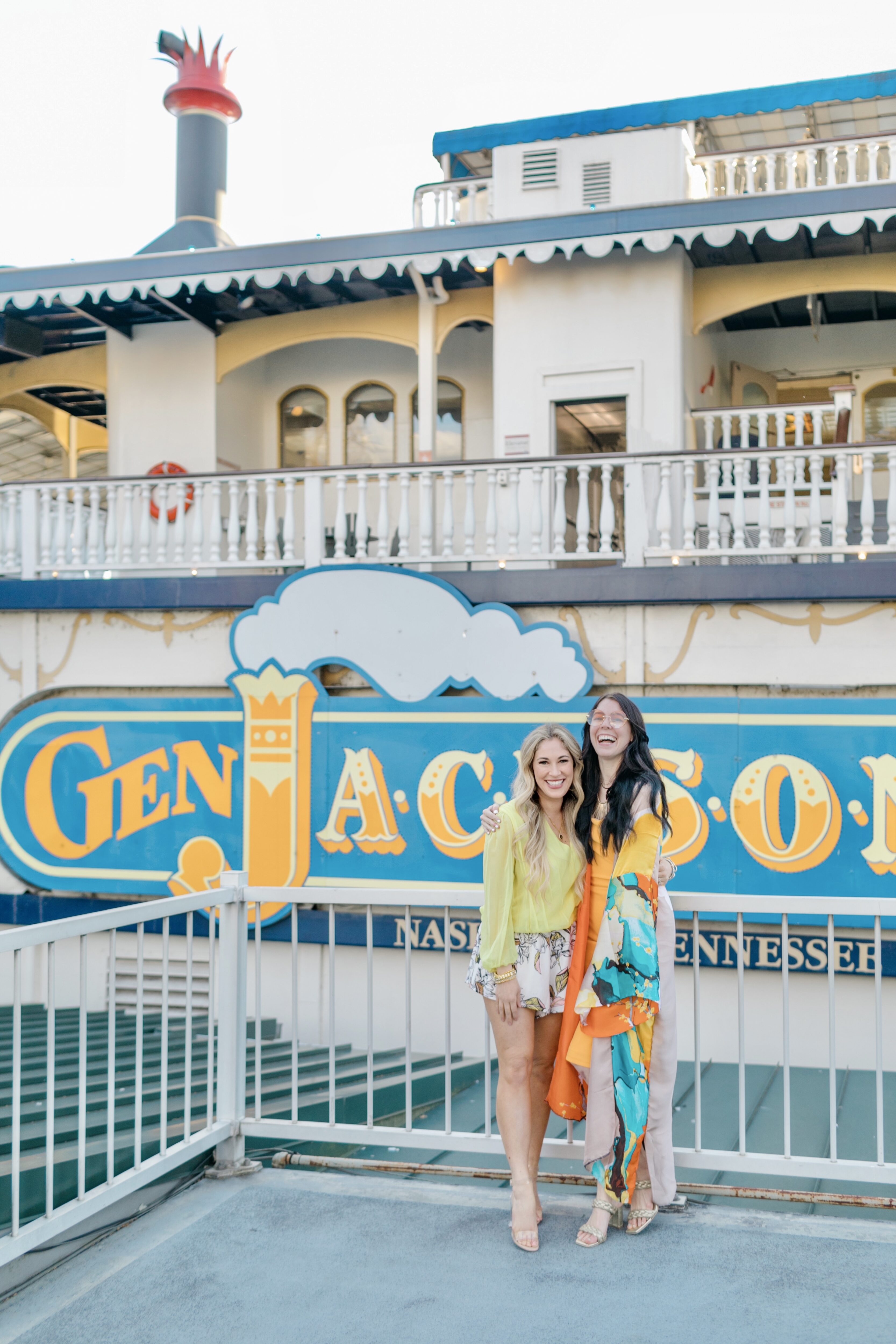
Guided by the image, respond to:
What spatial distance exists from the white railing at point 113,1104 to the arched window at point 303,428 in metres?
7.29

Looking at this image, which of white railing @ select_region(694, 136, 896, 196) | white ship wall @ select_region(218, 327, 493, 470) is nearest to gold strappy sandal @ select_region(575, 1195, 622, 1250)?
white railing @ select_region(694, 136, 896, 196)

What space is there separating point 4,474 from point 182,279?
9.51 metres

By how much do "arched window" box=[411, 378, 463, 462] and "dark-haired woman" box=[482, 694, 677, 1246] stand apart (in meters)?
8.32

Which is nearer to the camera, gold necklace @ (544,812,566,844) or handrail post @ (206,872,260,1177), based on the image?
gold necklace @ (544,812,566,844)

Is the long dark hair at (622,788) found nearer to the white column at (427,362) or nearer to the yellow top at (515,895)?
the yellow top at (515,895)

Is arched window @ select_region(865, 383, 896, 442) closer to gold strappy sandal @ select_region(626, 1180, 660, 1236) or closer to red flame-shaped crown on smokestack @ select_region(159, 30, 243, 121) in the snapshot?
red flame-shaped crown on smokestack @ select_region(159, 30, 243, 121)

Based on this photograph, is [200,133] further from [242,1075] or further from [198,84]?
[242,1075]

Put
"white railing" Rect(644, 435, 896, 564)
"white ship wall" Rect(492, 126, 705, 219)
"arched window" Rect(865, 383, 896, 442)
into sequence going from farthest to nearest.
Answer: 1. "arched window" Rect(865, 383, 896, 442)
2. "white ship wall" Rect(492, 126, 705, 219)
3. "white railing" Rect(644, 435, 896, 564)

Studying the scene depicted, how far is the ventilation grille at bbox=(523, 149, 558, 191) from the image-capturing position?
1046 cm

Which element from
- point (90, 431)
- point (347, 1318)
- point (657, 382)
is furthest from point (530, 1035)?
point (90, 431)

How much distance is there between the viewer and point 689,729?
7.61m

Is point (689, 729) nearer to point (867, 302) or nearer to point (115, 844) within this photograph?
point (115, 844)

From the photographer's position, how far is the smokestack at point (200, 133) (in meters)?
13.0

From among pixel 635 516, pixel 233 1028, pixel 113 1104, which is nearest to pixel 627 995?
pixel 233 1028
